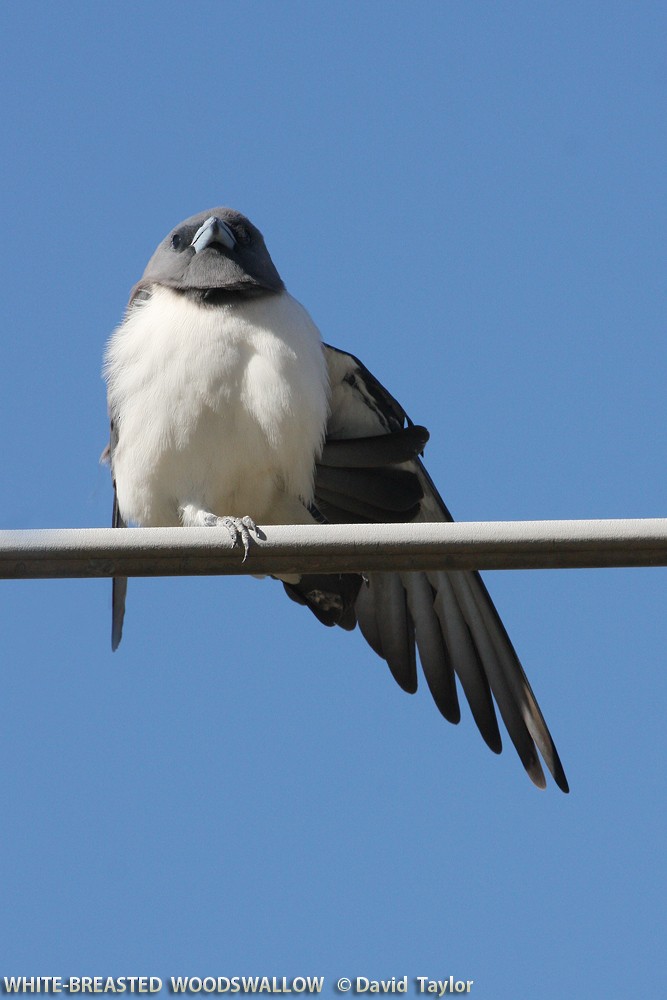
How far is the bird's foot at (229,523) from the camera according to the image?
3.99 meters

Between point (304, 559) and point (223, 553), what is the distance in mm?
216

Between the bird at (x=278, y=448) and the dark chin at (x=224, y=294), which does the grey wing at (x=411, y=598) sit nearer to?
the bird at (x=278, y=448)

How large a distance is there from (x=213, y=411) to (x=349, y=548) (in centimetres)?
251

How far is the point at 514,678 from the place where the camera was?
6.66 m

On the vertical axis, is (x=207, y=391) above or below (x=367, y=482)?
above

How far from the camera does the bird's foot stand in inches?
157

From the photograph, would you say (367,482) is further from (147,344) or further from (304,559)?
(304,559)

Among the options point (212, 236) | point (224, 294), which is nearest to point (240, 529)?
point (224, 294)

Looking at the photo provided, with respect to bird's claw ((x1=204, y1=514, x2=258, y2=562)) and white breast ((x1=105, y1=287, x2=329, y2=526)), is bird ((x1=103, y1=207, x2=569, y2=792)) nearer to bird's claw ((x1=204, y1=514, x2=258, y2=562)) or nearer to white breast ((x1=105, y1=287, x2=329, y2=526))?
white breast ((x1=105, y1=287, x2=329, y2=526))

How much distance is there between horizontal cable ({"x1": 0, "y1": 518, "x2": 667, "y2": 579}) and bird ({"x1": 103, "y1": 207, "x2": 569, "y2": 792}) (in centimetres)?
210

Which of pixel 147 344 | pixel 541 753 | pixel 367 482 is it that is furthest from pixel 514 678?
pixel 147 344

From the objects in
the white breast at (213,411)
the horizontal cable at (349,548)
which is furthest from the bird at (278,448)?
the horizontal cable at (349,548)

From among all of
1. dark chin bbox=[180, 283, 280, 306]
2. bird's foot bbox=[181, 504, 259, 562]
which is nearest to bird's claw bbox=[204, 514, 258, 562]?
bird's foot bbox=[181, 504, 259, 562]

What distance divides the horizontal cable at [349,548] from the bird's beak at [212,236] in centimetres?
337
